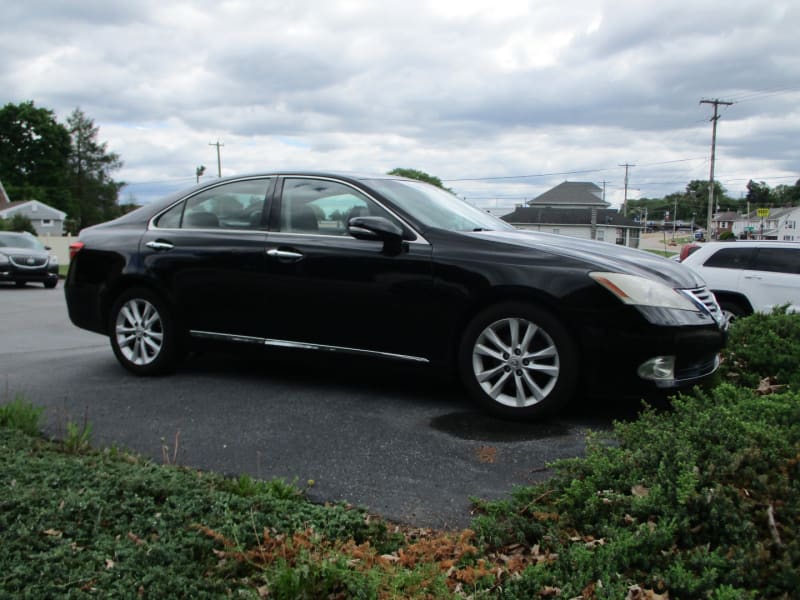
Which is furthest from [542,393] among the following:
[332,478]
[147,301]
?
[147,301]

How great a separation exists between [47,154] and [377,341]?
94.4m

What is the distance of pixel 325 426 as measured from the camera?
470cm

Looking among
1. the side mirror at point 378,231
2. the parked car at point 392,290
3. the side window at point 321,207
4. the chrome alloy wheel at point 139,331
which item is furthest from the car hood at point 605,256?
the chrome alloy wheel at point 139,331

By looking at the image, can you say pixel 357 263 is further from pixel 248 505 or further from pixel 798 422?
pixel 798 422

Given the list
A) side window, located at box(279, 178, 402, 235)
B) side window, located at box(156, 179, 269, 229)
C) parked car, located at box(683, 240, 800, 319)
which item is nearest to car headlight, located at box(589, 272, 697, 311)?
side window, located at box(279, 178, 402, 235)

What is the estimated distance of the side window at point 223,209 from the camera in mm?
5820

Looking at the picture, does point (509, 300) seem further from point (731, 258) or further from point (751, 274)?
point (731, 258)

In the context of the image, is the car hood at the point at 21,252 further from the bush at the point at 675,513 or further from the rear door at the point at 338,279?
the bush at the point at 675,513

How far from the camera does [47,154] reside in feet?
291

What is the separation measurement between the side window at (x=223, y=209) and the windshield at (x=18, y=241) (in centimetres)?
1870

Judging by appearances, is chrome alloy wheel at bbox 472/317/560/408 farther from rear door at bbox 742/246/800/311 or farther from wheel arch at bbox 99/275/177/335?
rear door at bbox 742/246/800/311

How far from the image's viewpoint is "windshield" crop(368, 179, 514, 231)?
537cm

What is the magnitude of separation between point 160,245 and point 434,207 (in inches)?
85.9

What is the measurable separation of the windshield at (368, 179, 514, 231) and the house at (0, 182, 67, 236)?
8179 cm
